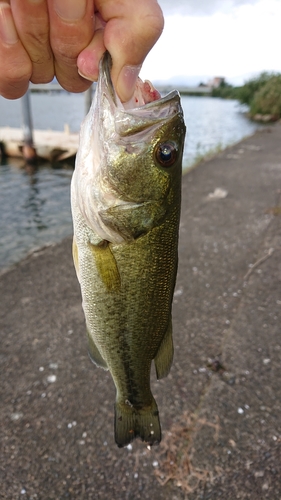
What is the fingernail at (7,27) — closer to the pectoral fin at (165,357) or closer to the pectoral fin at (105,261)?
the pectoral fin at (105,261)

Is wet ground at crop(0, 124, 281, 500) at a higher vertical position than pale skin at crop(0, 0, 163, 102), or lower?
lower

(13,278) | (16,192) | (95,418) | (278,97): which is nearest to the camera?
(95,418)

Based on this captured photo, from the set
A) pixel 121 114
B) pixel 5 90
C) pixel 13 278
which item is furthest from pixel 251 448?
pixel 13 278

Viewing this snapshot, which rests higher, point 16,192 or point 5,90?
point 5,90

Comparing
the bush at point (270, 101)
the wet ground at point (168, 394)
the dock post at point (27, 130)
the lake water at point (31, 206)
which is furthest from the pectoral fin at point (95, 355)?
the bush at point (270, 101)

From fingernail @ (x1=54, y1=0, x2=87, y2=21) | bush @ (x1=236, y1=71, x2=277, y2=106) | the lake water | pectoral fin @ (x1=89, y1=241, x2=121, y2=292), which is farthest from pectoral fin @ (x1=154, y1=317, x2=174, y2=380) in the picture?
bush @ (x1=236, y1=71, x2=277, y2=106)

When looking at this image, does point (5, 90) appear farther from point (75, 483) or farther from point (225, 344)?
point (225, 344)

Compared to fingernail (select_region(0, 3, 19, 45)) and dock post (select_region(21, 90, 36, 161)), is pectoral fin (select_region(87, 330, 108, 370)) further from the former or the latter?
dock post (select_region(21, 90, 36, 161))
